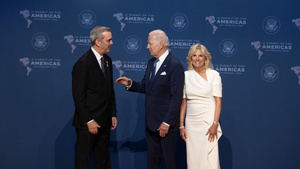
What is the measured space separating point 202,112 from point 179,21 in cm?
140

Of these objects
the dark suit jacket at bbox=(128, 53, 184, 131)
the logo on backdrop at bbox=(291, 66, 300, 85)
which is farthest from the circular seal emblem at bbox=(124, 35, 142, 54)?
the logo on backdrop at bbox=(291, 66, 300, 85)

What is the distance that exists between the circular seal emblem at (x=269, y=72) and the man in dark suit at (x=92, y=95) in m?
2.00

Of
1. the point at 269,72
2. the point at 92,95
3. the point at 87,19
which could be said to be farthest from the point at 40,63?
the point at 269,72

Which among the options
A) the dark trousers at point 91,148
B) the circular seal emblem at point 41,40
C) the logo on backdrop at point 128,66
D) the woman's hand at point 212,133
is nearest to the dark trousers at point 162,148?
the woman's hand at point 212,133

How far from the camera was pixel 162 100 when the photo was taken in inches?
104

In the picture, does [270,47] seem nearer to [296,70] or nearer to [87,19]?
[296,70]

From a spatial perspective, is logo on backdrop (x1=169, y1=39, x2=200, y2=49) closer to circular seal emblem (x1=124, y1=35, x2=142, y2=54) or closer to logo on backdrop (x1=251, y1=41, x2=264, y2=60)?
circular seal emblem (x1=124, y1=35, x2=142, y2=54)

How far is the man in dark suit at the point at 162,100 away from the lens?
2594 mm

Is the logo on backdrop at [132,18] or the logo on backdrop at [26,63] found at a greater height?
the logo on backdrop at [132,18]

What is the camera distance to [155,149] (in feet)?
9.04

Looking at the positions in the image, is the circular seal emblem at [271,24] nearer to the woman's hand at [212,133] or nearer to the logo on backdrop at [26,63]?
the woman's hand at [212,133]

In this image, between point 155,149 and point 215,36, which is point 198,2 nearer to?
point 215,36

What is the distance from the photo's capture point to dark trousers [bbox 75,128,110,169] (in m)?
2.68

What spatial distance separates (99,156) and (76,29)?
164 centimetres
